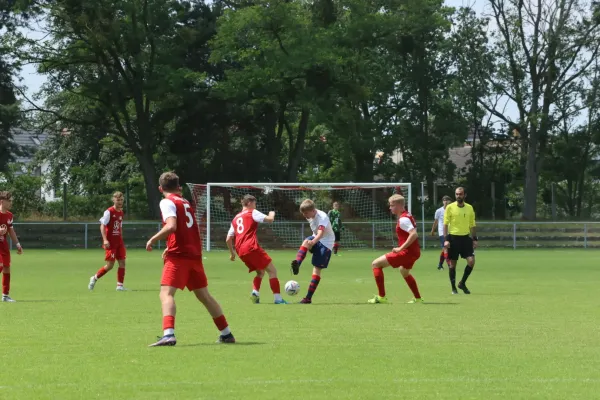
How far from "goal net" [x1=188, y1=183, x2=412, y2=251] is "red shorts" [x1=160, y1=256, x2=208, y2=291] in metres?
32.0

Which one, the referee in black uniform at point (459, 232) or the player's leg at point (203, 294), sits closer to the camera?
the player's leg at point (203, 294)

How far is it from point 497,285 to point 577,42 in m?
35.3

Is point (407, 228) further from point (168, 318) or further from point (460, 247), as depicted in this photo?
point (168, 318)

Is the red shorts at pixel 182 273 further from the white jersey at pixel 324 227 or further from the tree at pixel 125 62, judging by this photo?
the tree at pixel 125 62

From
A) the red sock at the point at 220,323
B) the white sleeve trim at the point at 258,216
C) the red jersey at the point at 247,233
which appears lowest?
the red sock at the point at 220,323

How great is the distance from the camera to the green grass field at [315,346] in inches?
307

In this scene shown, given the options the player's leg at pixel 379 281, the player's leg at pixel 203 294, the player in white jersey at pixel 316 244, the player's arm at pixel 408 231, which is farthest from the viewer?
the player in white jersey at pixel 316 244

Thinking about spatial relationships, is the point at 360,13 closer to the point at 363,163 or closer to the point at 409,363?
the point at 363,163

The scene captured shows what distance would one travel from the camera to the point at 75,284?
2175 centimetres

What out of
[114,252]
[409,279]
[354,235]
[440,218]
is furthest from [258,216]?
[354,235]

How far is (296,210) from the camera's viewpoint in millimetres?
45594

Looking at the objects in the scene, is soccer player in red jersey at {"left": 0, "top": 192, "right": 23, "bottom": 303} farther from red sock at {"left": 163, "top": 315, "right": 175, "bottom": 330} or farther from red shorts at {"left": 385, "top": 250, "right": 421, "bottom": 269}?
red sock at {"left": 163, "top": 315, "right": 175, "bottom": 330}

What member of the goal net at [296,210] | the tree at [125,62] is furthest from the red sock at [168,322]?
the tree at [125,62]

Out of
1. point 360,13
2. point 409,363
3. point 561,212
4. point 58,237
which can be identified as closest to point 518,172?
point 561,212
